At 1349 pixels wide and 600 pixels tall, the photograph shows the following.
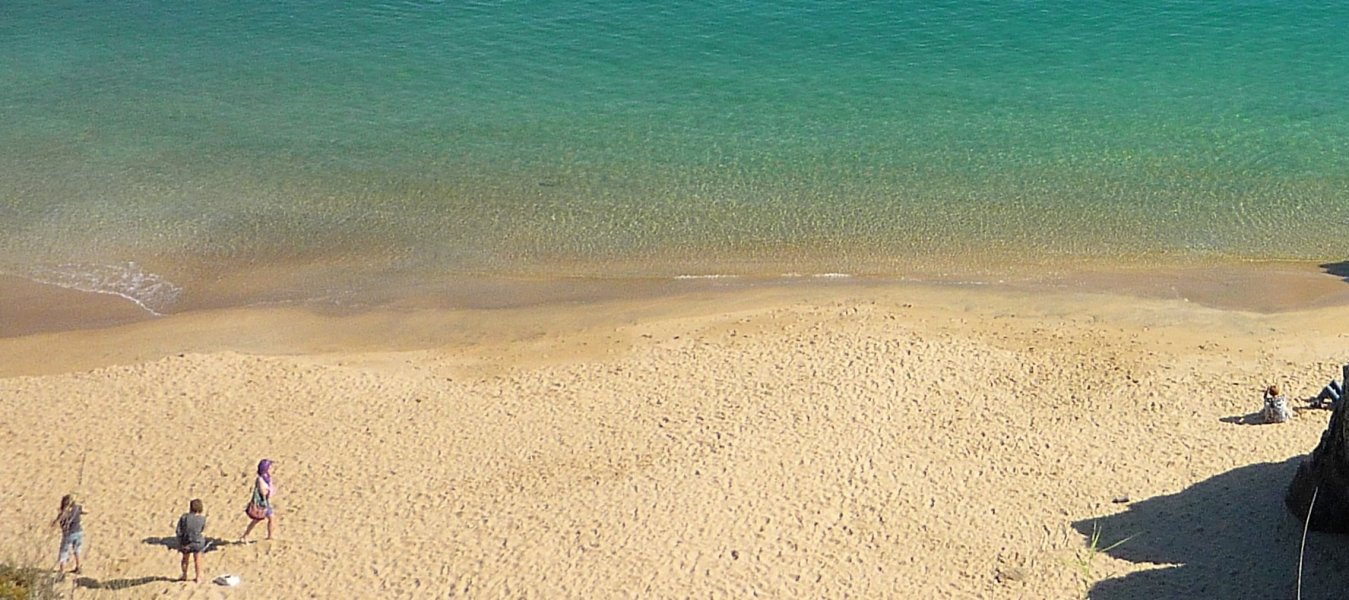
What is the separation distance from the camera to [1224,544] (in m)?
19.2

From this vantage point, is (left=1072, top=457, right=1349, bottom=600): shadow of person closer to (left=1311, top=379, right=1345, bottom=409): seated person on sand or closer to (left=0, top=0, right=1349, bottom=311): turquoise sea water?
(left=1311, top=379, right=1345, bottom=409): seated person on sand

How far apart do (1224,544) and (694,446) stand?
8.70 m

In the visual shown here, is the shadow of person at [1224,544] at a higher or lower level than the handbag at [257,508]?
higher

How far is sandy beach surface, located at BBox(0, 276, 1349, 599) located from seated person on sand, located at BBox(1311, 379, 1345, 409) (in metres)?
0.18

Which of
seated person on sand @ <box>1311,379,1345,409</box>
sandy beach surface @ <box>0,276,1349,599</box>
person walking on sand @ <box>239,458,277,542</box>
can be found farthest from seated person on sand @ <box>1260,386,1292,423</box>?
person walking on sand @ <box>239,458,277,542</box>

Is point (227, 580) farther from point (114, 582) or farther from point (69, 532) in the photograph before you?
point (69, 532)

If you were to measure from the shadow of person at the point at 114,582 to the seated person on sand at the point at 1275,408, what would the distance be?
61.0 ft

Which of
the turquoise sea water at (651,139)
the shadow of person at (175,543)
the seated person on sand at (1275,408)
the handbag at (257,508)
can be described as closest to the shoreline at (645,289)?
the turquoise sea water at (651,139)

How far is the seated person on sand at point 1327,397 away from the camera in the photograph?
22469mm

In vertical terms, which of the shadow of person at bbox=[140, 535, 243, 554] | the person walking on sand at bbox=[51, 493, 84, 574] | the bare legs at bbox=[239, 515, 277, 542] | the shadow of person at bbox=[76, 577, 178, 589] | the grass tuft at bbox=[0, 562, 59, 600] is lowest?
the shadow of person at bbox=[76, 577, 178, 589]

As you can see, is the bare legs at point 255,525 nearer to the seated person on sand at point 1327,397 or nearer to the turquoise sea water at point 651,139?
the turquoise sea water at point 651,139

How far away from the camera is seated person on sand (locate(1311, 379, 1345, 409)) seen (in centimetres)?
2247

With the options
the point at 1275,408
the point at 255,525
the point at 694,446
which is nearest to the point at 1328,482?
the point at 1275,408

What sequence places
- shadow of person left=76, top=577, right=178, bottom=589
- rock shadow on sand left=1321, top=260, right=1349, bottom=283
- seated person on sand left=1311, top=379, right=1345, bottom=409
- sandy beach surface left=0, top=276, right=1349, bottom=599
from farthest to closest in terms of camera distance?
rock shadow on sand left=1321, top=260, right=1349, bottom=283
seated person on sand left=1311, top=379, right=1345, bottom=409
sandy beach surface left=0, top=276, right=1349, bottom=599
shadow of person left=76, top=577, right=178, bottom=589
